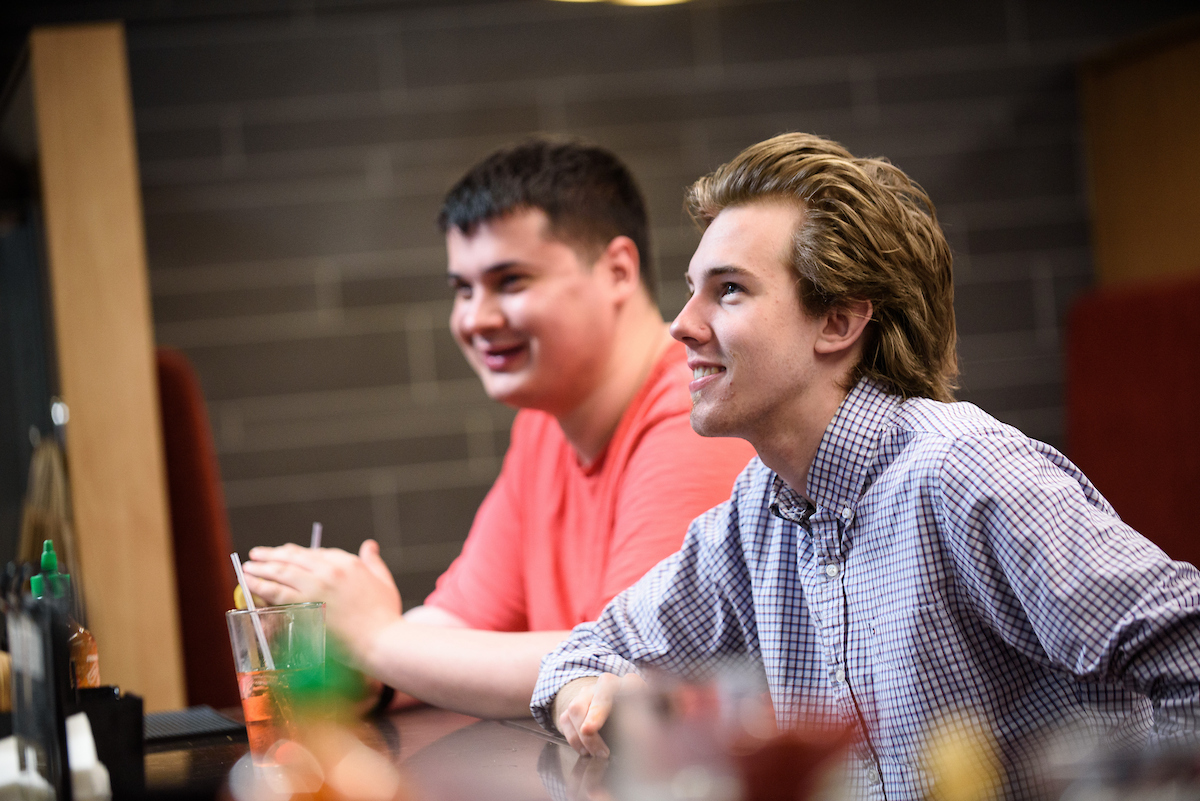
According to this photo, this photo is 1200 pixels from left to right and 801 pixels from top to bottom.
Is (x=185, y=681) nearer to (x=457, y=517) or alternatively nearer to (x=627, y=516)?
(x=457, y=517)

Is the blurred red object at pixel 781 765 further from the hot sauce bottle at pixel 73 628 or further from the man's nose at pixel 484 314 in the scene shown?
the man's nose at pixel 484 314

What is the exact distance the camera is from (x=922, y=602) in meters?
0.91

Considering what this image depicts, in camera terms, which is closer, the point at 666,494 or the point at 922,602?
the point at 922,602

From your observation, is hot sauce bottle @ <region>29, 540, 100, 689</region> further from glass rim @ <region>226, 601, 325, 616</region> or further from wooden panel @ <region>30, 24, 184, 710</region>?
wooden panel @ <region>30, 24, 184, 710</region>

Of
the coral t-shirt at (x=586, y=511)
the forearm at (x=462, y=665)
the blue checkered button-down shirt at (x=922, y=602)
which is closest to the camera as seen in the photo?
the blue checkered button-down shirt at (x=922, y=602)

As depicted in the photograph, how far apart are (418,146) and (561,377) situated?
4.06 ft

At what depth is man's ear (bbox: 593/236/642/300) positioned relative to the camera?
1623 mm

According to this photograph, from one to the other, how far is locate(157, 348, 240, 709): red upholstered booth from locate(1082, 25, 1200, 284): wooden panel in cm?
199

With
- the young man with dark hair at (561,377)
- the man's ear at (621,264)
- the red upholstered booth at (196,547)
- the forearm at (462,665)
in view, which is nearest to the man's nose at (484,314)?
the young man with dark hair at (561,377)

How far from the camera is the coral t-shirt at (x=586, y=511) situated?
1317 mm

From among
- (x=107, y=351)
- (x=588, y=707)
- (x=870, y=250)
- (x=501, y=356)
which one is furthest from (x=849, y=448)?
(x=107, y=351)

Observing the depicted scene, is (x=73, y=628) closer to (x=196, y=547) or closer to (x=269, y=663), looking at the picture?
(x=269, y=663)

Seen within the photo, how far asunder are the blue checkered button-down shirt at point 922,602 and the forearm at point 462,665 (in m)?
0.10

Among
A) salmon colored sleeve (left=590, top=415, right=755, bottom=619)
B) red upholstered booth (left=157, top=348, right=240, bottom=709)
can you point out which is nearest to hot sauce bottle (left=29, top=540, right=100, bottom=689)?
salmon colored sleeve (left=590, top=415, right=755, bottom=619)
